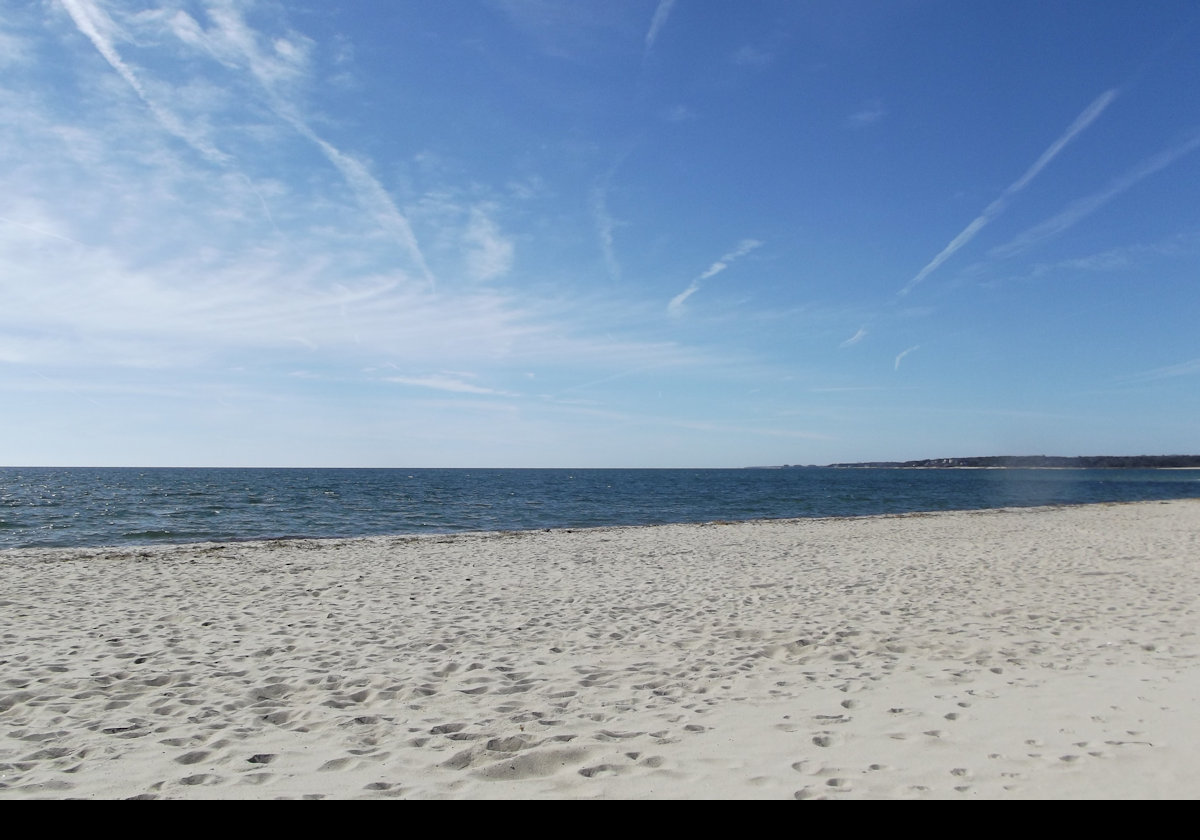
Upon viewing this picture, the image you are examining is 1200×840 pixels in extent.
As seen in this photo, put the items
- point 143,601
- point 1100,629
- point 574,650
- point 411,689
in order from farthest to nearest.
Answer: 1. point 143,601
2. point 1100,629
3. point 574,650
4. point 411,689

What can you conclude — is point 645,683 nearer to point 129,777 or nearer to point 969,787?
point 969,787

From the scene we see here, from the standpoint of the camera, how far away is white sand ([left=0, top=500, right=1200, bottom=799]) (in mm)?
4590

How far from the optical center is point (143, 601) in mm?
11188

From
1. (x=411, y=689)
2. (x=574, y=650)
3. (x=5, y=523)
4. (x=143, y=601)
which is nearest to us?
(x=411, y=689)

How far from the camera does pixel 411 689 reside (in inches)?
259

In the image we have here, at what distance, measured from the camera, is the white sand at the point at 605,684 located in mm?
4590

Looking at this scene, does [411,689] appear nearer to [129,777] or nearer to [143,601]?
[129,777]

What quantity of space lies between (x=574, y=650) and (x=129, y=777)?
4452mm

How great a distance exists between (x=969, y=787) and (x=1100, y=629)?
5978mm

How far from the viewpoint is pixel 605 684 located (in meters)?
6.70

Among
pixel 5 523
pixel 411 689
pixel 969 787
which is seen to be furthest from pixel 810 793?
pixel 5 523
